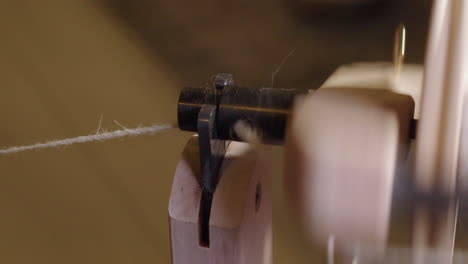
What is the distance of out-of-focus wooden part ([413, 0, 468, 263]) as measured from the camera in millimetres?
244

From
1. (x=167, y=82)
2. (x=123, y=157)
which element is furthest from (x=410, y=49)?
(x=123, y=157)

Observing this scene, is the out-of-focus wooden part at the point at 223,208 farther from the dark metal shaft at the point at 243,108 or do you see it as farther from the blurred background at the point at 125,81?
the blurred background at the point at 125,81

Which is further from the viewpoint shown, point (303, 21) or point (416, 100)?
point (303, 21)

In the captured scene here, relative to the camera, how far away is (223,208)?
1.17ft

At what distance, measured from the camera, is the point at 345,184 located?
10.5 inches

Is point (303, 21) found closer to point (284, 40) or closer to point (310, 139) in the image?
point (284, 40)

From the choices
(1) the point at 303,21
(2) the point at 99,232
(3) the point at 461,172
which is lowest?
(2) the point at 99,232

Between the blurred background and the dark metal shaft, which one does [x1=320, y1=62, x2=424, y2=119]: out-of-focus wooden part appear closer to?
the dark metal shaft

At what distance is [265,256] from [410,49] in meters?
0.40

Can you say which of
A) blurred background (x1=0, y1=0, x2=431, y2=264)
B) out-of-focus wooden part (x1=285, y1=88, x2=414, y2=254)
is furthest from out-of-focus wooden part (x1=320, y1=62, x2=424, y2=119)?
blurred background (x1=0, y1=0, x2=431, y2=264)

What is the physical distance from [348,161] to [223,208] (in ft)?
0.38

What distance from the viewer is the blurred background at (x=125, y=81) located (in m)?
0.76

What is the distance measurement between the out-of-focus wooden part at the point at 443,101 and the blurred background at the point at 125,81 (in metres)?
0.47

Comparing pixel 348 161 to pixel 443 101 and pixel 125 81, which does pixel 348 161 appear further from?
pixel 125 81
